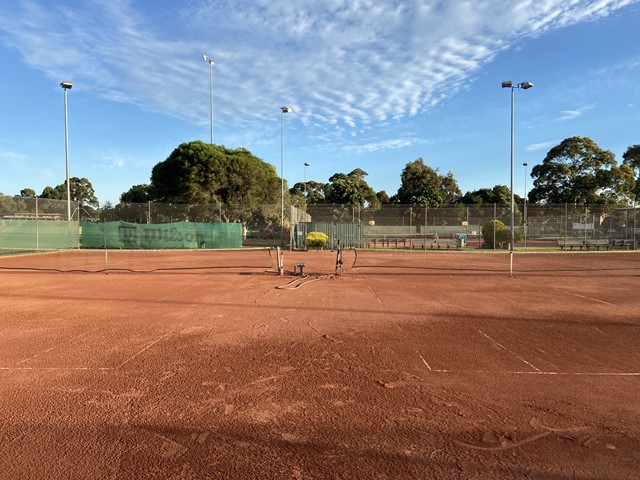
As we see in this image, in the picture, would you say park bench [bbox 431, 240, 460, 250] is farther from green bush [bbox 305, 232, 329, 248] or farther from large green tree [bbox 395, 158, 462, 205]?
large green tree [bbox 395, 158, 462, 205]

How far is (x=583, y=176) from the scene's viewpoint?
171 feet

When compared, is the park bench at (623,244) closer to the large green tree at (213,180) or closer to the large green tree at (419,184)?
the large green tree at (213,180)

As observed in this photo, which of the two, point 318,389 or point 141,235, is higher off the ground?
point 141,235

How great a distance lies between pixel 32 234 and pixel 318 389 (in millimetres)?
26907

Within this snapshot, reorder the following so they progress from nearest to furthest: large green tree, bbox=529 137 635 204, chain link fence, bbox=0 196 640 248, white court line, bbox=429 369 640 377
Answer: white court line, bbox=429 369 640 377, chain link fence, bbox=0 196 640 248, large green tree, bbox=529 137 635 204

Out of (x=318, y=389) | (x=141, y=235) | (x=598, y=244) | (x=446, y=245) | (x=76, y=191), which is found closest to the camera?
(x=318, y=389)

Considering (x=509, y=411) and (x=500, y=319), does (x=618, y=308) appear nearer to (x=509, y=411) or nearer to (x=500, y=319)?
(x=500, y=319)

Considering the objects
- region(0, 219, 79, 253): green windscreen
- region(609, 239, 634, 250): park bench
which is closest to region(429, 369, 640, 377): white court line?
region(0, 219, 79, 253): green windscreen

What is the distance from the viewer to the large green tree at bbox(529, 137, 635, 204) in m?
50.7

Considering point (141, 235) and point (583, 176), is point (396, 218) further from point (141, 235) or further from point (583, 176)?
point (583, 176)

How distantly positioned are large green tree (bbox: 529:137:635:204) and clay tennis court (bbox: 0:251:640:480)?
50.9 meters

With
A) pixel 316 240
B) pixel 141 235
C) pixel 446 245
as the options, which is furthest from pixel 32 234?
pixel 446 245

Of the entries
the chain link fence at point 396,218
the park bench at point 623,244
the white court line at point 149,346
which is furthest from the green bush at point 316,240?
the park bench at point 623,244

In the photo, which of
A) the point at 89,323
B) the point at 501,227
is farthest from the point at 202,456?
the point at 501,227
